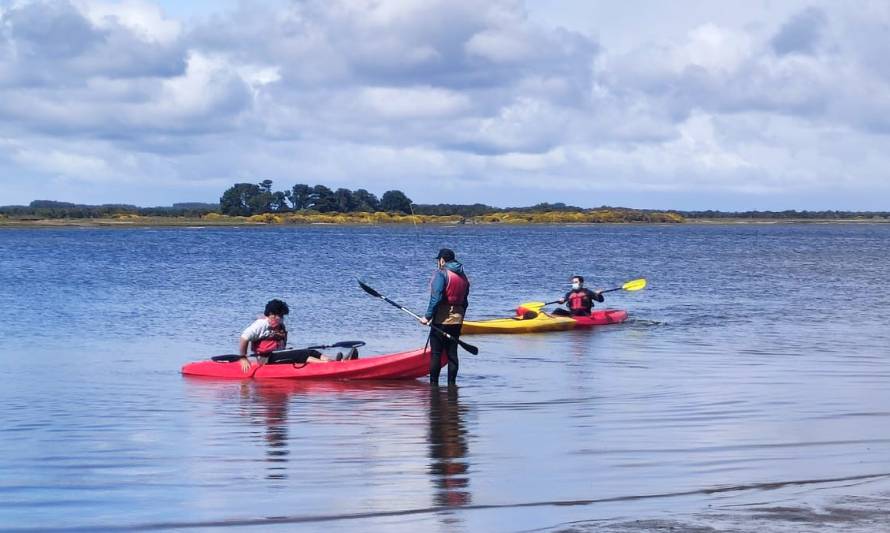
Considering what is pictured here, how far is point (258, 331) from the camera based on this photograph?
632 inches

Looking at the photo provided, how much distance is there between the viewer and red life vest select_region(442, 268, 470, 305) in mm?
14711

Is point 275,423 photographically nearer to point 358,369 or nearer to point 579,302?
point 358,369

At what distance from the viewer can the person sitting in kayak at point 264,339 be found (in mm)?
15898

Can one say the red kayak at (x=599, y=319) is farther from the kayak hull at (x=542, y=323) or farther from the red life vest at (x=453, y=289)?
the red life vest at (x=453, y=289)

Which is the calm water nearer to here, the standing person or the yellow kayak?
the yellow kayak

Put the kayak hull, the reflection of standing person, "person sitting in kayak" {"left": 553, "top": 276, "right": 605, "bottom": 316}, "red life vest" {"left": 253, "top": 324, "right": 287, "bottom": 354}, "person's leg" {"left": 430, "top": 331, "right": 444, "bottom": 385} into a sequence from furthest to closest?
"person sitting in kayak" {"left": 553, "top": 276, "right": 605, "bottom": 316} < the kayak hull < "red life vest" {"left": 253, "top": 324, "right": 287, "bottom": 354} < "person's leg" {"left": 430, "top": 331, "right": 444, "bottom": 385} < the reflection of standing person

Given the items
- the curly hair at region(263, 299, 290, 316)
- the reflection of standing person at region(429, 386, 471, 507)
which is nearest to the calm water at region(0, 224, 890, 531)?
the reflection of standing person at region(429, 386, 471, 507)

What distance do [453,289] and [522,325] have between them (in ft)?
30.8

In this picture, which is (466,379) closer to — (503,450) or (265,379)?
(265,379)

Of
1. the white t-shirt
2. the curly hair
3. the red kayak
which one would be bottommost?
the red kayak

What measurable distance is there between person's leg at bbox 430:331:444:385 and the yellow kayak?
24.1 ft

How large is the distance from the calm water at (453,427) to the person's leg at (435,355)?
0.35 metres

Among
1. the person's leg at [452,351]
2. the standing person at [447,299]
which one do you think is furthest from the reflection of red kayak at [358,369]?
the standing person at [447,299]

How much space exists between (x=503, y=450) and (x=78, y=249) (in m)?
70.4
